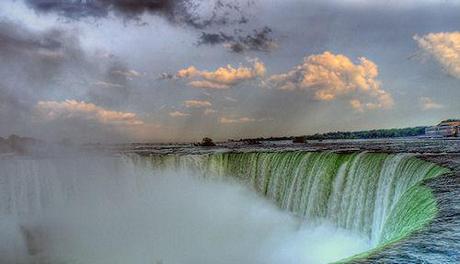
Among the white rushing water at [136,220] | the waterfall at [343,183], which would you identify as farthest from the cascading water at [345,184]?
the white rushing water at [136,220]

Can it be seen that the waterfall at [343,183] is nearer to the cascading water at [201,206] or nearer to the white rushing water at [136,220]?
the cascading water at [201,206]

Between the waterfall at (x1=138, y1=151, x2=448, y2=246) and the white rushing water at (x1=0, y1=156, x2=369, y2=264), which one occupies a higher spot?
the waterfall at (x1=138, y1=151, x2=448, y2=246)

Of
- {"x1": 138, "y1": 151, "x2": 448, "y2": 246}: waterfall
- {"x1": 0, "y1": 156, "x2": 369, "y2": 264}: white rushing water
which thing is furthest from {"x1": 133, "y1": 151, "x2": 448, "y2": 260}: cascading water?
{"x1": 0, "y1": 156, "x2": 369, "y2": 264}: white rushing water

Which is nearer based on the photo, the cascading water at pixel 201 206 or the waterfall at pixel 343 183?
the waterfall at pixel 343 183

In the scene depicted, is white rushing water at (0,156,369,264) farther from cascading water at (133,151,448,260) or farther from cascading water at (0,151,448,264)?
cascading water at (133,151,448,260)

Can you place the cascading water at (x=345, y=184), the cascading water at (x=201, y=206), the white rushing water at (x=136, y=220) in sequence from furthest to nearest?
the white rushing water at (x=136, y=220) → the cascading water at (x=201, y=206) → the cascading water at (x=345, y=184)

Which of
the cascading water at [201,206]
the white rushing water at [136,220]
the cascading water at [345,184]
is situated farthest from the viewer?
the white rushing water at [136,220]
